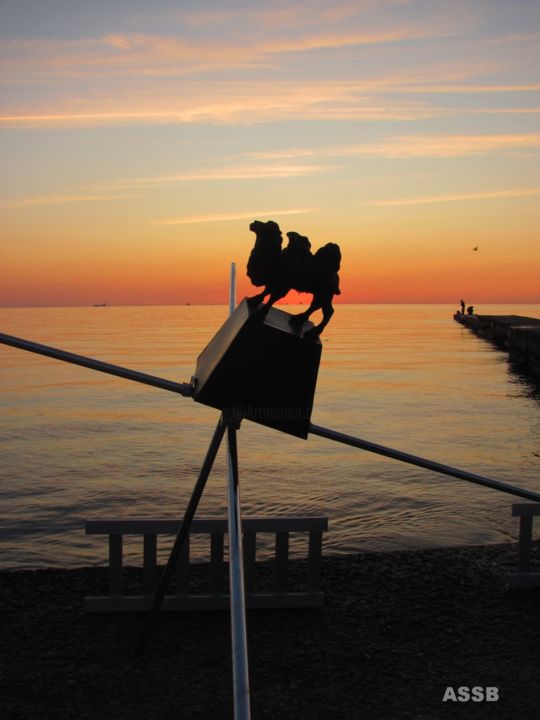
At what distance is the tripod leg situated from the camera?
12.8 ft

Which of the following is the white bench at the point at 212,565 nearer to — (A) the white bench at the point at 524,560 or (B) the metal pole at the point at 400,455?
(B) the metal pole at the point at 400,455

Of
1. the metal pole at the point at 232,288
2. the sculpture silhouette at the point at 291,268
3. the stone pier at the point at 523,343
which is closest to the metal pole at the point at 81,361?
the sculpture silhouette at the point at 291,268

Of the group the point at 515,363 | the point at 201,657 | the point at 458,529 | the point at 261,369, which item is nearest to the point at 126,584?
the point at 201,657

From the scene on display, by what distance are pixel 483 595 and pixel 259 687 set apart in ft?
8.45

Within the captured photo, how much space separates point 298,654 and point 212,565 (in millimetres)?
1046

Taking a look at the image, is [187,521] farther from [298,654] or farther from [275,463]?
[275,463]

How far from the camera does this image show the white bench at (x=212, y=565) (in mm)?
5535

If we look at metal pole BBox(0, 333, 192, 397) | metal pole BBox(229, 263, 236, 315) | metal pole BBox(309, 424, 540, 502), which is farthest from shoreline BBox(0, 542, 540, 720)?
metal pole BBox(229, 263, 236, 315)

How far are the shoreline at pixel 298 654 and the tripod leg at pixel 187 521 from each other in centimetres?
36

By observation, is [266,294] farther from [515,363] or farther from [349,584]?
[515,363]

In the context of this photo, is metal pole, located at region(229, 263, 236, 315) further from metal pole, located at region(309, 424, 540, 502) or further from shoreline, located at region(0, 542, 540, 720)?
shoreline, located at region(0, 542, 540, 720)

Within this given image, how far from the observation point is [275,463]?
17.0 metres

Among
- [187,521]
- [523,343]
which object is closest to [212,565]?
[187,521]

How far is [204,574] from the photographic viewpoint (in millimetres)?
7125
